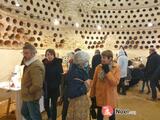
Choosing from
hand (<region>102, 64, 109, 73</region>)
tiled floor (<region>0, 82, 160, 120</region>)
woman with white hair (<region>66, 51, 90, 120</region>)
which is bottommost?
tiled floor (<region>0, 82, 160, 120</region>)

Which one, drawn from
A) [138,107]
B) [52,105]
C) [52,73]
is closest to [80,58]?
[52,73]

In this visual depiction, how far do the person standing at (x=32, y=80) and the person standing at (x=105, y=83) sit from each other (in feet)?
Answer: 2.98

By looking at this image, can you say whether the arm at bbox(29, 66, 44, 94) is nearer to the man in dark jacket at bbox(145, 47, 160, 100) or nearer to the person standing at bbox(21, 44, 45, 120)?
the person standing at bbox(21, 44, 45, 120)

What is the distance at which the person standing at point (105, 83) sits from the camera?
3.87 meters

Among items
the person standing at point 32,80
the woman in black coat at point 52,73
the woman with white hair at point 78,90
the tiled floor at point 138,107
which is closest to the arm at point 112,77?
the woman with white hair at point 78,90

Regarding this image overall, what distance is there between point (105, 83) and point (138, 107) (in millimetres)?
3674

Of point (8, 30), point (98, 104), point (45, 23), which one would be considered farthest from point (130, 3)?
point (98, 104)

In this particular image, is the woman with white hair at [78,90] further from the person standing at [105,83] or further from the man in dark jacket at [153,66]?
the man in dark jacket at [153,66]

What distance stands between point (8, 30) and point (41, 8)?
2.71 meters

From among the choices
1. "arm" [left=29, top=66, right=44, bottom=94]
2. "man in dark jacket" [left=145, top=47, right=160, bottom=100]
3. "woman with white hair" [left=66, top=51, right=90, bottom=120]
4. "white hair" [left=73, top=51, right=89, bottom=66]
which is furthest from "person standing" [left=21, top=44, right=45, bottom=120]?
"man in dark jacket" [left=145, top=47, right=160, bottom=100]

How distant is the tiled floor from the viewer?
6.15 metres

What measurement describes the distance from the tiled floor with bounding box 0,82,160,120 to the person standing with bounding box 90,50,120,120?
2120 mm

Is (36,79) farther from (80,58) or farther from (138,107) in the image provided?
(138,107)

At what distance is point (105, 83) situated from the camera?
3992mm
